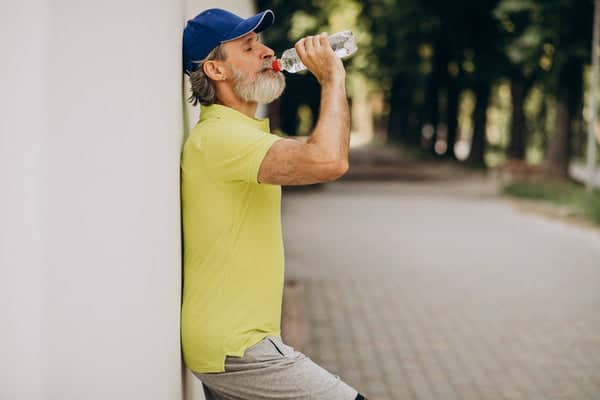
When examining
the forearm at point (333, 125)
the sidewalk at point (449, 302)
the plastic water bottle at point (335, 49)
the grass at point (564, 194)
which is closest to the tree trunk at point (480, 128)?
the grass at point (564, 194)

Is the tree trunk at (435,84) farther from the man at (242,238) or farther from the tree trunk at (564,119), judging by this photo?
the man at (242,238)

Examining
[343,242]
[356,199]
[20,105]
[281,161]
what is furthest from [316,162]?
[356,199]

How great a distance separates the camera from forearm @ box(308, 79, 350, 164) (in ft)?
8.18

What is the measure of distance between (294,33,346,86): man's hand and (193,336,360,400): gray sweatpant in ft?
2.67

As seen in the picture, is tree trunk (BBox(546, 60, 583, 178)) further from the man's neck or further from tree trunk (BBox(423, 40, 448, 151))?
the man's neck

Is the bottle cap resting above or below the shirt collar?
above

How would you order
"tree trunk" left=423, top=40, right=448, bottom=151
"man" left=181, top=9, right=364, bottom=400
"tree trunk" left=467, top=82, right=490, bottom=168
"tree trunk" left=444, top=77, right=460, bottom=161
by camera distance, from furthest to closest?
"tree trunk" left=423, top=40, right=448, bottom=151
"tree trunk" left=444, top=77, right=460, bottom=161
"tree trunk" left=467, top=82, right=490, bottom=168
"man" left=181, top=9, right=364, bottom=400

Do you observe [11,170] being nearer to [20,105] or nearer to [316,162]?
[20,105]

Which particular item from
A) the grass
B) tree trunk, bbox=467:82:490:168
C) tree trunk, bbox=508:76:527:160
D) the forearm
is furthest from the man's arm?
tree trunk, bbox=467:82:490:168

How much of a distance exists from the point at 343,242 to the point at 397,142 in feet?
138

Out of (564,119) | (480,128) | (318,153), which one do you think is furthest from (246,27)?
(480,128)

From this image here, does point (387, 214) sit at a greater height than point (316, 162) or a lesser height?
lesser

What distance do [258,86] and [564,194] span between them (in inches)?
675

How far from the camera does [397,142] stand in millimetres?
54719
